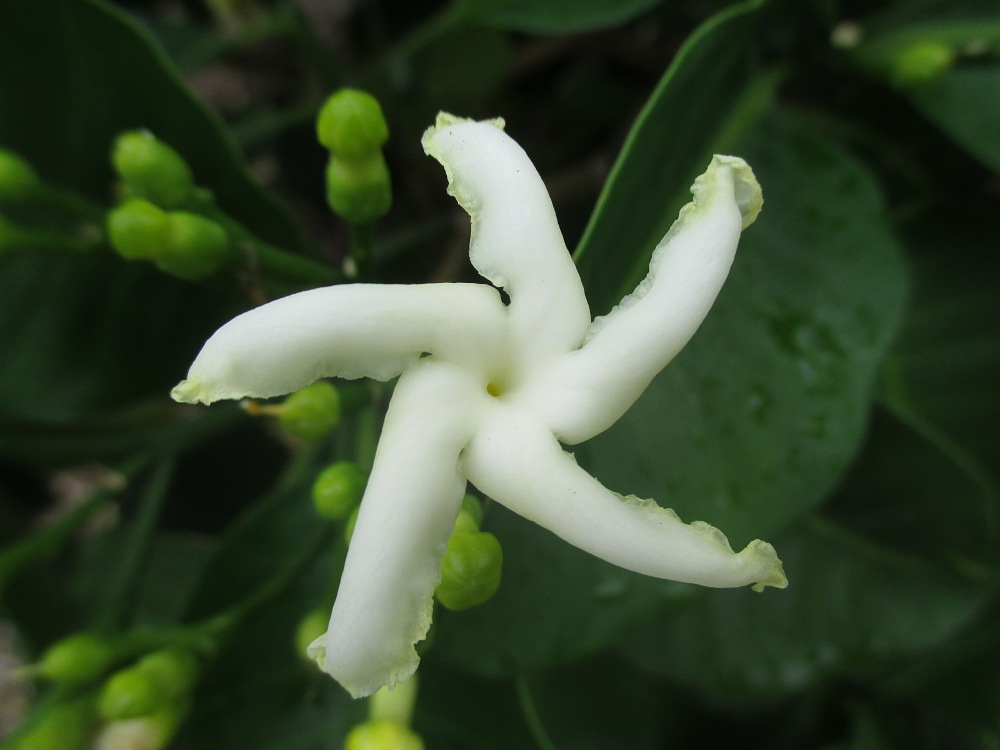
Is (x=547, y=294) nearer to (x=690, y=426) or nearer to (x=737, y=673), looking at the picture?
(x=690, y=426)

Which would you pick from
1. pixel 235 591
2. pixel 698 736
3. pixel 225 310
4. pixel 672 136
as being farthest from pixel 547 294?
pixel 698 736

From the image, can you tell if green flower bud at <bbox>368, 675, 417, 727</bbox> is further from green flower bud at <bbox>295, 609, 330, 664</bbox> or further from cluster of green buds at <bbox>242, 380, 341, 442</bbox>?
cluster of green buds at <bbox>242, 380, 341, 442</bbox>

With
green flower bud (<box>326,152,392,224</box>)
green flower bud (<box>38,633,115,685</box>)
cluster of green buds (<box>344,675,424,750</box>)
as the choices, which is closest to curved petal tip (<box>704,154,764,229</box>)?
green flower bud (<box>326,152,392,224</box>)

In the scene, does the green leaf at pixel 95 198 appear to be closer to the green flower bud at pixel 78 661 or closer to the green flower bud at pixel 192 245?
the green flower bud at pixel 192 245

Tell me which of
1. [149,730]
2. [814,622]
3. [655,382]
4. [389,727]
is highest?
[655,382]

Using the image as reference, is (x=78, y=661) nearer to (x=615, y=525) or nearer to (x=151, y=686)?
(x=151, y=686)

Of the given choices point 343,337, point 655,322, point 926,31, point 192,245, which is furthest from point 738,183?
point 926,31
